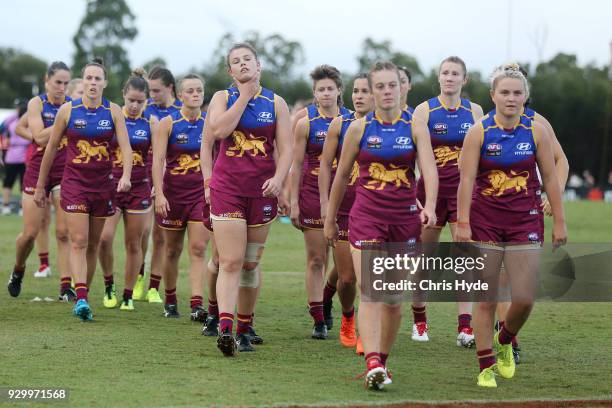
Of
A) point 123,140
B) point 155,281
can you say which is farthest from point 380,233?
point 155,281

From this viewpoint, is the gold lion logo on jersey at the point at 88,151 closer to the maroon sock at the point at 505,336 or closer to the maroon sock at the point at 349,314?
the maroon sock at the point at 349,314

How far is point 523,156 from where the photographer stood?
8172 mm

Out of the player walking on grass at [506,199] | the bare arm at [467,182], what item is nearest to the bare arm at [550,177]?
the player walking on grass at [506,199]

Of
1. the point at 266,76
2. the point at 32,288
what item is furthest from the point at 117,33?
the point at 32,288

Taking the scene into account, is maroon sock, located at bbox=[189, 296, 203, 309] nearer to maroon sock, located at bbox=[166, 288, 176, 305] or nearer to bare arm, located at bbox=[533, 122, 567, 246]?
maroon sock, located at bbox=[166, 288, 176, 305]

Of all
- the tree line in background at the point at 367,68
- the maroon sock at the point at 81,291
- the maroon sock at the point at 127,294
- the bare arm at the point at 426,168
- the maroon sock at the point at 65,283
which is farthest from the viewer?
the tree line in background at the point at 367,68

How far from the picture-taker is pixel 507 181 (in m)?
8.26

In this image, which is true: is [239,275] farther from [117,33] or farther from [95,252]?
[117,33]

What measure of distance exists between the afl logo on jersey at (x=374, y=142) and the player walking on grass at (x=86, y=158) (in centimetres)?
406

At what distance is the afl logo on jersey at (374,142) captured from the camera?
807 centimetres

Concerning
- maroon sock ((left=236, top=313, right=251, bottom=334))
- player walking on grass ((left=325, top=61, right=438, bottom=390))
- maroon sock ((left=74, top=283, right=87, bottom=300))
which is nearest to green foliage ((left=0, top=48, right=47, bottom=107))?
maroon sock ((left=74, top=283, right=87, bottom=300))

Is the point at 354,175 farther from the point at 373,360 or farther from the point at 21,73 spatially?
the point at 21,73

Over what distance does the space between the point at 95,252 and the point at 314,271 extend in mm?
2892

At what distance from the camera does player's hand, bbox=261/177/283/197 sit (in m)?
9.16
